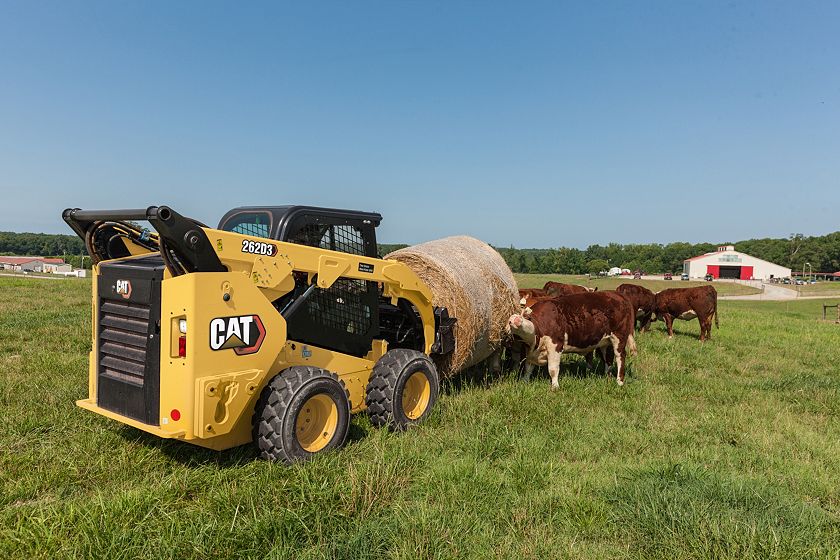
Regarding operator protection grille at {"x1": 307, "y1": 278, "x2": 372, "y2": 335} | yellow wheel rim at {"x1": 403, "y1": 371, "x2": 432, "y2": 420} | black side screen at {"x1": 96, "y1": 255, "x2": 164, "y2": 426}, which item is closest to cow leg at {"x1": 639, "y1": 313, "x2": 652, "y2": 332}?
yellow wheel rim at {"x1": 403, "y1": 371, "x2": 432, "y2": 420}

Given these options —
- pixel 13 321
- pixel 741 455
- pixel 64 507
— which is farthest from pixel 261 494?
pixel 13 321

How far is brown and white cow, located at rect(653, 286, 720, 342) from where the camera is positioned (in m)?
14.6

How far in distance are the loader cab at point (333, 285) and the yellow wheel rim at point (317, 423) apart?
679 millimetres

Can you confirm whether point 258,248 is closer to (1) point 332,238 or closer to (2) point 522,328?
(1) point 332,238

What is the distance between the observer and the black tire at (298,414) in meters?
4.22

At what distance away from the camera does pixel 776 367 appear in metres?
9.89

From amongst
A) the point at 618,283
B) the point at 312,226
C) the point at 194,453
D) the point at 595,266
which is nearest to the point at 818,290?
the point at 618,283

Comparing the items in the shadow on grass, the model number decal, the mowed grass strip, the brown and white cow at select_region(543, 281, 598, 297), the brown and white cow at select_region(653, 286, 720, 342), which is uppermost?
the model number decal

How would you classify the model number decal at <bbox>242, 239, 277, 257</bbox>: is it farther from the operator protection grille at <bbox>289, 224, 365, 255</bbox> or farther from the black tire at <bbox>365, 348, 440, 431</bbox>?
the black tire at <bbox>365, 348, 440, 431</bbox>

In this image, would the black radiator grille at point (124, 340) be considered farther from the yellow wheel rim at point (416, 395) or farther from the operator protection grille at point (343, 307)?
the yellow wheel rim at point (416, 395)

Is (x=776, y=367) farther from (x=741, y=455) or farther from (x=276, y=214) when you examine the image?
(x=276, y=214)

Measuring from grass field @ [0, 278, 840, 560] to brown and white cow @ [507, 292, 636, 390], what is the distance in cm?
111

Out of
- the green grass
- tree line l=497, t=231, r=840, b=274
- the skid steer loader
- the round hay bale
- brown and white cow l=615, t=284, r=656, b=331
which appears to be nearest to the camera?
the skid steer loader

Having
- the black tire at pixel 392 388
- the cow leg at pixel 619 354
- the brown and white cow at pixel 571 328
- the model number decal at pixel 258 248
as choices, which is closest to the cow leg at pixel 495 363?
the brown and white cow at pixel 571 328
